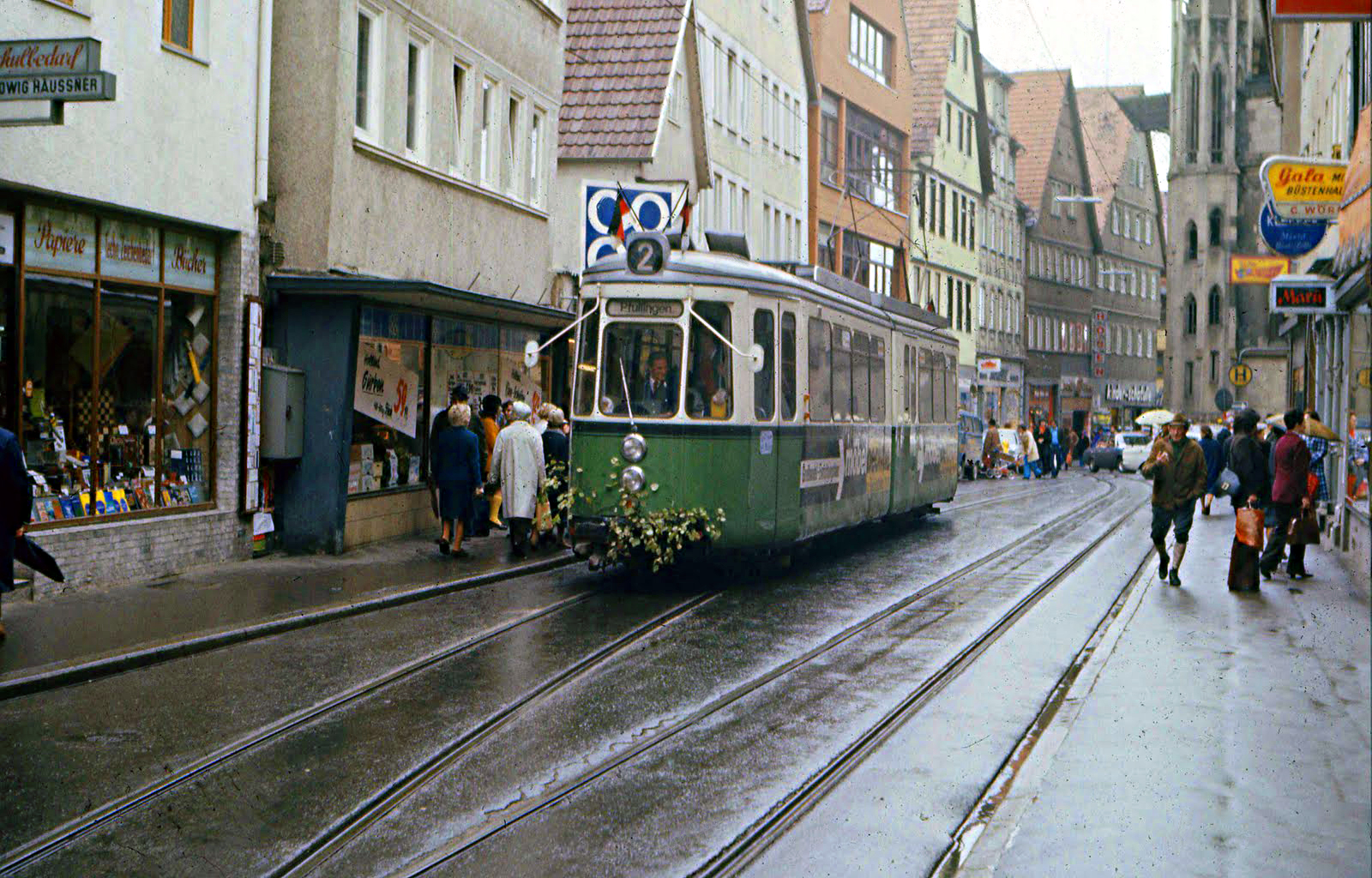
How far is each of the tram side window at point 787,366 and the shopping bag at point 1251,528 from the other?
4461mm

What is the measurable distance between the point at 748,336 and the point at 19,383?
6.32 metres

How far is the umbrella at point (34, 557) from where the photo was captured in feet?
38.5

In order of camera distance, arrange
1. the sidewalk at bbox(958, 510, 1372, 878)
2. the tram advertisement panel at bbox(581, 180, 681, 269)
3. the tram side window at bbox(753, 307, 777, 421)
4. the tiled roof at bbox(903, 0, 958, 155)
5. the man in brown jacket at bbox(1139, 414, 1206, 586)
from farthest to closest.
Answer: the tiled roof at bbox(903, 0, 958, 155) < the tram advertisement panel at bbox(581, 180, 681, 269) < the man in brown jacket at bbox(1139, 414, 1206, 586) < the tram side window at bbox(753, 307, 777, 421) < the sidewalk at bbox(958, 510, 1372, 878)

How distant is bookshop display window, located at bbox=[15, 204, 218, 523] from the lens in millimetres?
13781

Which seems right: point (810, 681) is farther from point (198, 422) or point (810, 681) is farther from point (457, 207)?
point (457, 207)

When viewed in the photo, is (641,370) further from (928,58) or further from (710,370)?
(928,58)

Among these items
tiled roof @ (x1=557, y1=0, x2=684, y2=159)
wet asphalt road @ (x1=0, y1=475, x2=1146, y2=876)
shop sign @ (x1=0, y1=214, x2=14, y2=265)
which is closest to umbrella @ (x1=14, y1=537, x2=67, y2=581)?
wet asphalt road @ (x1=0, y1=475, x2=1146, y2=876)

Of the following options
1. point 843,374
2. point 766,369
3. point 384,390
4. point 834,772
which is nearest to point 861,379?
point 843,374

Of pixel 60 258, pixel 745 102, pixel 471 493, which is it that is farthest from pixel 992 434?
pixel 60 258

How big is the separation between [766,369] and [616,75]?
56.3 ft

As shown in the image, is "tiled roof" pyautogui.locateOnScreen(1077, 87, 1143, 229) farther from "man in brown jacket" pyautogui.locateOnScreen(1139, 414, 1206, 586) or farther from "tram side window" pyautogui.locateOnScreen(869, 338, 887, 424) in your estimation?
"man in brown jacket" pyautogui.locateOnScreen(1139, 414, 1206, 586)

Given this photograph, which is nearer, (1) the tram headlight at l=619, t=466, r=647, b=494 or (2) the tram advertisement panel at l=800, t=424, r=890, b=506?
(1) the tram headlight at l=619, t=466, r=647, b=494

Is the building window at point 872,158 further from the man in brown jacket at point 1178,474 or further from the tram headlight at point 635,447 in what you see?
the tram headlight at point 635,447

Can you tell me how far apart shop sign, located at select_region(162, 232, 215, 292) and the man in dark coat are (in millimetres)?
4589
